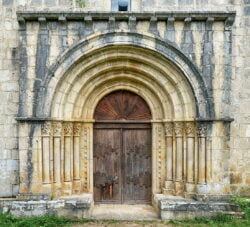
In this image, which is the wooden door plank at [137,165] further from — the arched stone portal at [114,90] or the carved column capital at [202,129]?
the carved column capital at [202,129]

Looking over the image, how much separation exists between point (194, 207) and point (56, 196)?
3.11 meters

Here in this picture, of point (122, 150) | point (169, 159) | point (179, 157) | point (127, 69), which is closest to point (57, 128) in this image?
point (122, 150)

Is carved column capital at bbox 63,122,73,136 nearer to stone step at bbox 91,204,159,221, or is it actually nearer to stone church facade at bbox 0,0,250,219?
stone church facade at bbox 0,0,250,219

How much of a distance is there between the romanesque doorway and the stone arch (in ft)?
2.14

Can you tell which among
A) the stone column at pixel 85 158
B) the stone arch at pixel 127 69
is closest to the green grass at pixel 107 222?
the stone column at pixel 85 158

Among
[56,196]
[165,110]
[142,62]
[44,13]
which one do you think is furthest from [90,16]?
[56,196]

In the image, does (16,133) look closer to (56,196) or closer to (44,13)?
(56,196)

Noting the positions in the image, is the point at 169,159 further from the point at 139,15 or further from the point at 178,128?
the point at 139,15

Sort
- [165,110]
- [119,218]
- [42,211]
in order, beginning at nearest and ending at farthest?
[42,211], [119,218], [165,110]

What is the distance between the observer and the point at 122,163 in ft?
21.5

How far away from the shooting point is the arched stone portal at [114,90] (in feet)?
18.5

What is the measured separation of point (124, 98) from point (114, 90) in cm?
34

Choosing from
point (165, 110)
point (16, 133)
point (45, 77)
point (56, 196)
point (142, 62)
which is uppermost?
point (142, 62)

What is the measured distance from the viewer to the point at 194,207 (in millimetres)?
5484
